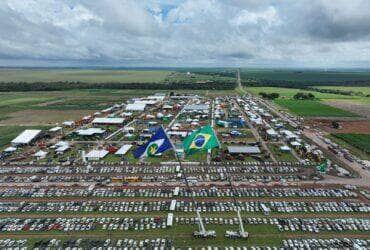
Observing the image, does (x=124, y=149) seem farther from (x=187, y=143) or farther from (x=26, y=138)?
(x=187, y=143)

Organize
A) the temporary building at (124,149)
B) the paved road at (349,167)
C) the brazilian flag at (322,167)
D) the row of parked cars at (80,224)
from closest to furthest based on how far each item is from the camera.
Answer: the row of parked cars at (80,224), the paved road at (349,167), the brazilian flag at (322,167), the temporary building at (124,149)

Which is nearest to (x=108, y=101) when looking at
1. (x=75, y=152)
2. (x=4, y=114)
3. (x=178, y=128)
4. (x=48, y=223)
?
(x=4, y=114)

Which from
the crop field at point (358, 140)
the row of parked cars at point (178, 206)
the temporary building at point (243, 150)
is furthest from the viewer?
the crop field at point (358, 140)

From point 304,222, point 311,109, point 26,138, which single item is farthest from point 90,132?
point 311,109

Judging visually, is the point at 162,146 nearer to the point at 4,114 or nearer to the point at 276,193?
the point at 276,193

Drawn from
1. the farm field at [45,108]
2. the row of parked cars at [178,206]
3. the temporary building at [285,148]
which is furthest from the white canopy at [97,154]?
the temporary building at [285,148]

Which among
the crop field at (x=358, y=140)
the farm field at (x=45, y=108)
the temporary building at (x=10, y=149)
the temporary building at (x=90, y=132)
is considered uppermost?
the farm field at (x=45, y=108)

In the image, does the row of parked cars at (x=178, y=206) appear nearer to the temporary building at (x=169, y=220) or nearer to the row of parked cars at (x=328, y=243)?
the temporary building at (x=169, y=220)

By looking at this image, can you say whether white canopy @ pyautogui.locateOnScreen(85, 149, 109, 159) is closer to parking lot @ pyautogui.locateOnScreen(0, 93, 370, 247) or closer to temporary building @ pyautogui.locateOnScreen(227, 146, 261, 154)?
parking lot @ pyautogui.locateOnScreen(0, 93, 370, 247)
